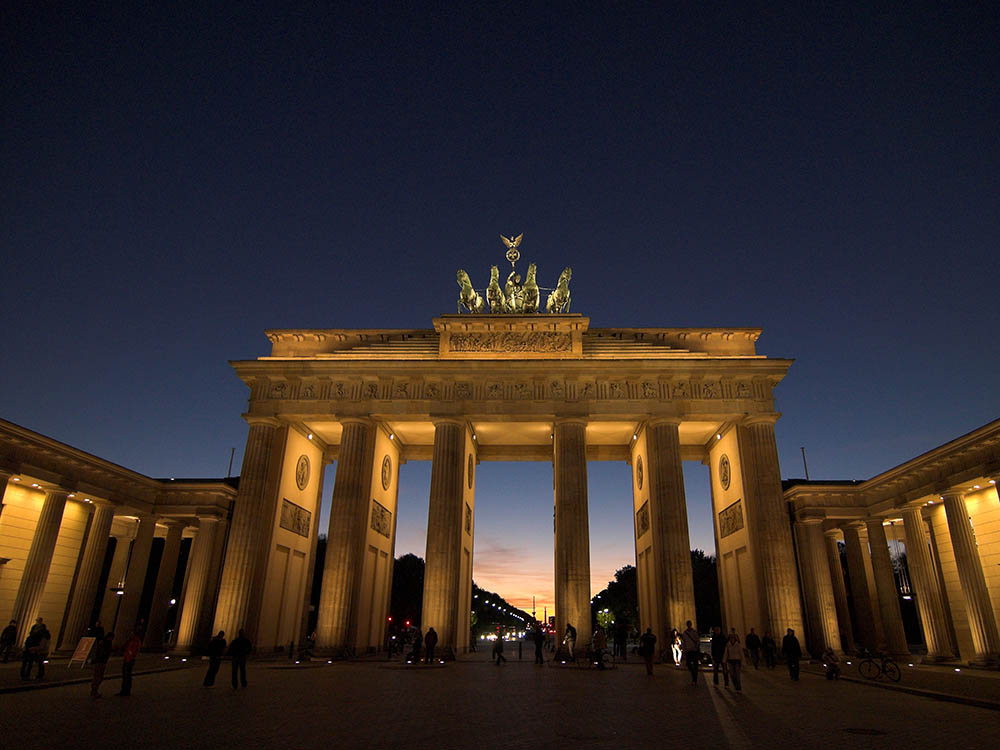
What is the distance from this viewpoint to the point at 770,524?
2997cm

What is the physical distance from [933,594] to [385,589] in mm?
31009

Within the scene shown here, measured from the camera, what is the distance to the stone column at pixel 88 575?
108 ft

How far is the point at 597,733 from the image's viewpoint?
9930mm

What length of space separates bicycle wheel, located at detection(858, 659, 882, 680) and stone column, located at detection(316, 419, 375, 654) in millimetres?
21834

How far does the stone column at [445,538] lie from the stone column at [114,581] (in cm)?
2192

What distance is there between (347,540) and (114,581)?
19.6 m

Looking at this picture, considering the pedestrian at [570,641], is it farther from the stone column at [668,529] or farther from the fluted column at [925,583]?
the fluted column at [925,583]

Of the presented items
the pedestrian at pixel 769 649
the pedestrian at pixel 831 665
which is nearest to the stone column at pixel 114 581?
the pedestrian at pixel 769 649

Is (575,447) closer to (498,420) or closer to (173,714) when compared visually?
(498,420)

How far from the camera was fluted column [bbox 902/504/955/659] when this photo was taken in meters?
31.5

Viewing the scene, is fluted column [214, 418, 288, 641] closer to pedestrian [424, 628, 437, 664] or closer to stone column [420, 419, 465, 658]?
stone column [420, 419, 465, 658]

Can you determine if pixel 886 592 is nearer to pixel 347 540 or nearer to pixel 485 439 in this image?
pixel 485 439

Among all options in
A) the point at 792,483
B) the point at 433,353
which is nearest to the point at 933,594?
the point at 792,483

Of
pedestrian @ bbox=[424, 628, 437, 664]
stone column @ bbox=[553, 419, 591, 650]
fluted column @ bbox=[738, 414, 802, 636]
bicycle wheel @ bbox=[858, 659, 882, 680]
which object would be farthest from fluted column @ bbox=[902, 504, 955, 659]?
pedestrian @ bbox=[424, 628, 437, 664]
